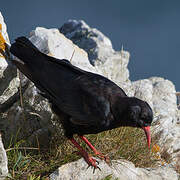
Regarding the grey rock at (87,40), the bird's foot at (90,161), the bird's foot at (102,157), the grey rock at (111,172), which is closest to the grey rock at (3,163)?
the grey rock at (111,172)

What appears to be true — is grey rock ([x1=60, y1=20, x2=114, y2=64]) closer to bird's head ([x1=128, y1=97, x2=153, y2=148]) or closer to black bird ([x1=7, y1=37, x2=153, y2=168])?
black bird ([x1=7, y1=37, x2=153, y2=168])

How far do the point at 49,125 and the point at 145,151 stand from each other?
2.00m

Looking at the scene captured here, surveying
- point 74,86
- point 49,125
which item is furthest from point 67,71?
point 49,125

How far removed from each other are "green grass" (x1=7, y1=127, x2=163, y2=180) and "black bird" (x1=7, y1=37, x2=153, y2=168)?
43 centimetres

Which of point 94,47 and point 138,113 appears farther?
point 94,47

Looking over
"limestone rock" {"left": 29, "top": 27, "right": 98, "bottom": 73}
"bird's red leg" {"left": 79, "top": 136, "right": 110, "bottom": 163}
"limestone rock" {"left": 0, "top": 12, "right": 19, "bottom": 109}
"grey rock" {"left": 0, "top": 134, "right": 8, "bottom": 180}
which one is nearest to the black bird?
"bird's red leg" {"left": 79, "top": 136, "right": 110, "bottom": 163}

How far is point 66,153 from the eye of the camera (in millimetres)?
5141

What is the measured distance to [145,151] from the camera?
5594 millimetres

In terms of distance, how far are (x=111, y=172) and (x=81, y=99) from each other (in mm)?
1313

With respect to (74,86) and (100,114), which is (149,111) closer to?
(100,114)

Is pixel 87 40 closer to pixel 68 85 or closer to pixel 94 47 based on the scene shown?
pixel 94 47

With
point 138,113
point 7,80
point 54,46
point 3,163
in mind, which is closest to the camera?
point 3,163

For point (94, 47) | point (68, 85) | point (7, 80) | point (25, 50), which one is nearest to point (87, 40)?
point (94, 47)

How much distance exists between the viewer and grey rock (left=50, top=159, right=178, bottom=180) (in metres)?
4.31
